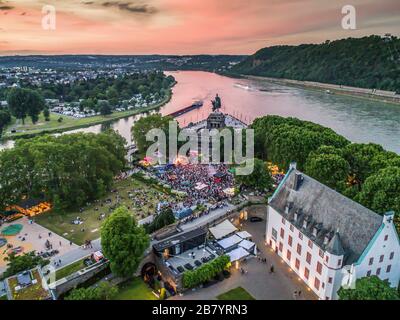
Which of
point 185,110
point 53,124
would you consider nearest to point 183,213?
point 53,124

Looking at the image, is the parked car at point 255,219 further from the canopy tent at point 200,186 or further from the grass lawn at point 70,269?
the grass lawn at point 70,269

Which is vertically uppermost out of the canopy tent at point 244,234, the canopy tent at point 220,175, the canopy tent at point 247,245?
the canopy tent at point 220,175

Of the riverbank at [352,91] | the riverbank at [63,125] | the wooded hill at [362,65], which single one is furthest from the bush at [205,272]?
the wooded hill at [362,65]

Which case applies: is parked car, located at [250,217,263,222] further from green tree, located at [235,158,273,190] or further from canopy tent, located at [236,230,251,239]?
green tree, located at [235,158,273,190]

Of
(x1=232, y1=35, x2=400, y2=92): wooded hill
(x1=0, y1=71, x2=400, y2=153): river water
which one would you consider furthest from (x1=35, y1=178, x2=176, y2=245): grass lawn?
(x1=232, y1=35, x2=400, y2=92): wooded hill

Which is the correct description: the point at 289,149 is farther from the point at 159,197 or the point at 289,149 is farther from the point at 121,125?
the point at 121,125

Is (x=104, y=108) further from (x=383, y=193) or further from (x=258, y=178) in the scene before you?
(x=383, y=193)
